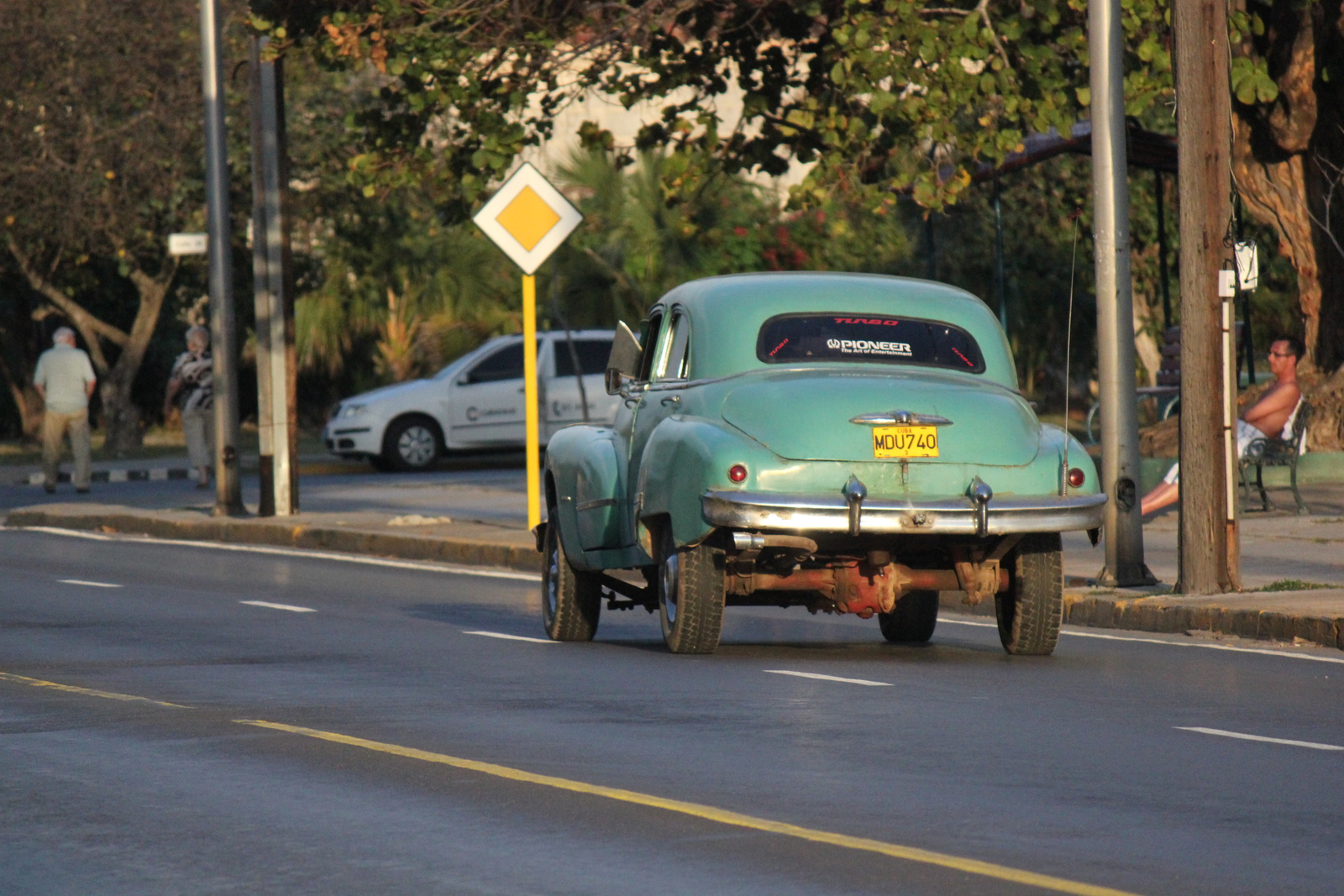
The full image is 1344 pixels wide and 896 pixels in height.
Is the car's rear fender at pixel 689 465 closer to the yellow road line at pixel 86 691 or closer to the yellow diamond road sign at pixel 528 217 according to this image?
the yellow road line at pixel 86 691

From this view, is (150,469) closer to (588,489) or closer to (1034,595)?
(588,489)

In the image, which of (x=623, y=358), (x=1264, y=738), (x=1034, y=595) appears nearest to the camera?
(x=1264, y=738)

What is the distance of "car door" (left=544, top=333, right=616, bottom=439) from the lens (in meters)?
30.9

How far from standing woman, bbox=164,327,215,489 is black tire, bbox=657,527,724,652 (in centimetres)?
1676

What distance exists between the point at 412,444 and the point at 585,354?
8.32 ft

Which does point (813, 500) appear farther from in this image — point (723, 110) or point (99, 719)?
point (723, 110)

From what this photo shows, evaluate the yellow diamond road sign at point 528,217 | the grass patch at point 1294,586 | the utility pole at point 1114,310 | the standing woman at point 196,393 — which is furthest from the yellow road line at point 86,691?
the standing woman at point 196,393

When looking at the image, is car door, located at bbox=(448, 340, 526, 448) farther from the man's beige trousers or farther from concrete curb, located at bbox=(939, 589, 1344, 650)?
concrete curb, located at bbox=(939, 589, 1344, 650)

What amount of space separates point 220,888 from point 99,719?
3.28 meters

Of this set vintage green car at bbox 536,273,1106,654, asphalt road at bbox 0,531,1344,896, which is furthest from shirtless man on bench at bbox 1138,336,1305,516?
vintage green car at bbox 536,273,1106,654

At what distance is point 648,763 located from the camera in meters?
8.20

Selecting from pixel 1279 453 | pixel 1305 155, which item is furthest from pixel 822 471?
pixel 1305 155

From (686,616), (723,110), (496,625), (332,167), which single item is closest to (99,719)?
(686,616)

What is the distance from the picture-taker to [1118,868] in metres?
6.41
